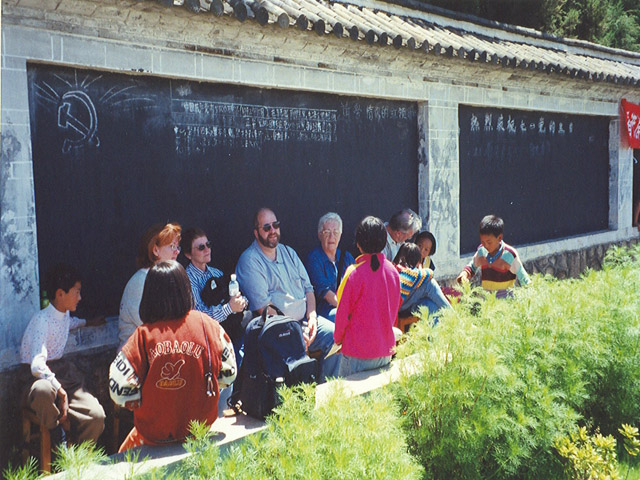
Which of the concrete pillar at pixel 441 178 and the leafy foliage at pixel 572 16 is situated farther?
the leafy foliage at pixel 572 16

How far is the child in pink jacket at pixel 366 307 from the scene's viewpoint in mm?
4832

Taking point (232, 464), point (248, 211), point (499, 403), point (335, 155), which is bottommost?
point (499, 403)

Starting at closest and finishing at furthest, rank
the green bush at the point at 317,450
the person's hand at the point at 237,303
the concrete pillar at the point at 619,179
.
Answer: the green bush at the point at 317,450
the person's hand at the point at 237,303
the concrete pillar at the point at 619,179

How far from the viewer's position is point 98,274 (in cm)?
513

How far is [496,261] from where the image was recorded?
20.7 feet

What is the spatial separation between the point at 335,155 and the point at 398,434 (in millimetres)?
4487

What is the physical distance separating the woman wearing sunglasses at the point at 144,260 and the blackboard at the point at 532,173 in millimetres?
4964

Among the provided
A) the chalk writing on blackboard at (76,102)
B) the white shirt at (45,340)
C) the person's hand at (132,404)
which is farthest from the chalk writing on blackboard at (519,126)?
the person's hand at (132,404)

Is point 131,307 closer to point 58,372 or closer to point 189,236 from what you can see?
point 58,372

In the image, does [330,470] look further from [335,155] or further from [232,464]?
[335,155]

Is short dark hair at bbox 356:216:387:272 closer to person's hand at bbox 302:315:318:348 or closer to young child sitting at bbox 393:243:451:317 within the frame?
young child sitting at bbox 393:243:451:317

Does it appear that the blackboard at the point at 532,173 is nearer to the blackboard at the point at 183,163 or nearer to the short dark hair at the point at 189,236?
the blackboard at the point at 183,163

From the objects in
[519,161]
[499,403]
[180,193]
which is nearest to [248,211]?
[180,193]

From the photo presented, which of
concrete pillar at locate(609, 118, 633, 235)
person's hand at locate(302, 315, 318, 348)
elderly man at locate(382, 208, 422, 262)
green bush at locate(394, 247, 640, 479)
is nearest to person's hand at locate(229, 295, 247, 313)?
person's hand at locate(302, 315, 318, 348)
